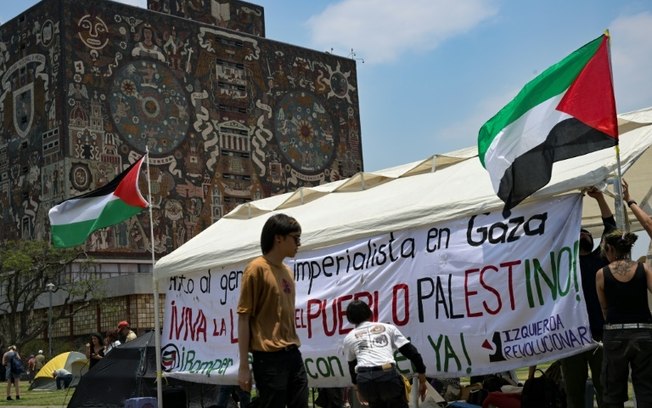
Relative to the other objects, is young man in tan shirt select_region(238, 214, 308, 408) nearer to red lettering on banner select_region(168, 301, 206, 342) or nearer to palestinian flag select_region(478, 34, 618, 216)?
palestinian flag select_region(478, 34, 618, 216)

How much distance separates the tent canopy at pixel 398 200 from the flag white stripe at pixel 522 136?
40 centimetres

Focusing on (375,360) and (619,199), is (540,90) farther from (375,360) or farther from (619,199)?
(375,360)

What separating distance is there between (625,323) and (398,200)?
143 inches

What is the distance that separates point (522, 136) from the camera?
848 cm

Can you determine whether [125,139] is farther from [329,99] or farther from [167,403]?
[167,403]

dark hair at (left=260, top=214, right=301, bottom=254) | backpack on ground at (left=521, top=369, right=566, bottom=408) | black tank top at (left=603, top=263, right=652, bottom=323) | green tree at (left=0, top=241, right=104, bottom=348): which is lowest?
backpack on ground at (left=521, top=369, right=566, bottom=408)

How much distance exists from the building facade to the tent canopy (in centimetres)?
4196

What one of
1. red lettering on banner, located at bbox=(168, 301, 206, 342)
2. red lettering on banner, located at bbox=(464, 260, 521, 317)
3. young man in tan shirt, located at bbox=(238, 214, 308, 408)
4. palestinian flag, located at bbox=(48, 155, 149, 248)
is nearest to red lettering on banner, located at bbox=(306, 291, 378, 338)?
red lettering on banner, located at bbox=(464, 260, 521, 317)

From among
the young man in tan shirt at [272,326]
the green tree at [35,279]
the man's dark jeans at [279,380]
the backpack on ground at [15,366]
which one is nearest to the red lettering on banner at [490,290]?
the young man in tan shirt at [272,326]

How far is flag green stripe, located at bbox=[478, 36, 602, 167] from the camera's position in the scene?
8.38 m

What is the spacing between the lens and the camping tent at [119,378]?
42.7 feet

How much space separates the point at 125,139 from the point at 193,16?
36.8 ft

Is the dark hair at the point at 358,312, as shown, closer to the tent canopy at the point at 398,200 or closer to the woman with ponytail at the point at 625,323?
the tent canopy at the point at 398,200

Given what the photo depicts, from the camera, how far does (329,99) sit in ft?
227
